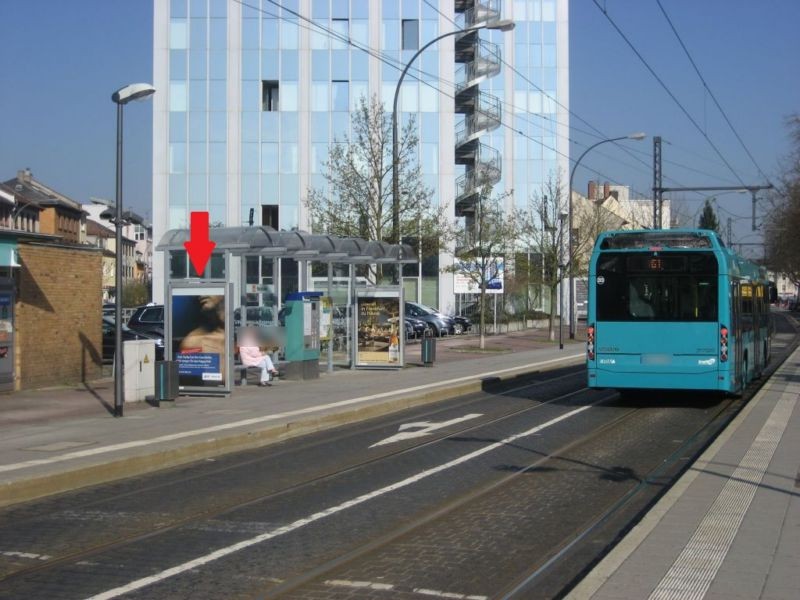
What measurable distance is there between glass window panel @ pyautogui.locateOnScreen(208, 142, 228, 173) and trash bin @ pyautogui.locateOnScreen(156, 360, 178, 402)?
39919 mm

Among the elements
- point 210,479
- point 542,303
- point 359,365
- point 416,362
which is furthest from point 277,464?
point 542,303

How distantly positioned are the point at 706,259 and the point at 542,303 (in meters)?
53.4

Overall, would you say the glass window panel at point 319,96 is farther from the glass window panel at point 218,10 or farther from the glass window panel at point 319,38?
the glass window panel at point 218,10

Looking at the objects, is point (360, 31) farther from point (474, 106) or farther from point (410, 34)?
point (474, 106)

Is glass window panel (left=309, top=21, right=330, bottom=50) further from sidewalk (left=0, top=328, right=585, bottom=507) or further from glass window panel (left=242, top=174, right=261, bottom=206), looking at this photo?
sidewalk (left=0, top=328, right=585, bottom=507)

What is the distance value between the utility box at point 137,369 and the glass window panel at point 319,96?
129 feet

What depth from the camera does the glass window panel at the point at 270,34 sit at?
55.9 metres

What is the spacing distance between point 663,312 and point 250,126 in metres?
41.9

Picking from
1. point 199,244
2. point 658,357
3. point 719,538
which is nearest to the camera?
point 719,538

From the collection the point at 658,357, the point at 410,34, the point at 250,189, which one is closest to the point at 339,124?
the point at 250,189

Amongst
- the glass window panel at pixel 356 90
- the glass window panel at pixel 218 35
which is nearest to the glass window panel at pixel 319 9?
the glass window panel at pixel 356 90

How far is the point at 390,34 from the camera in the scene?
185 feet

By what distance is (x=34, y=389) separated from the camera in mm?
20312

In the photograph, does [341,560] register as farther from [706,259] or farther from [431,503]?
[706,259]
